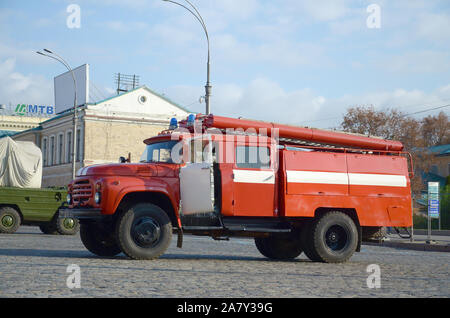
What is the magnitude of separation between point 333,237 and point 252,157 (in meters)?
2.36

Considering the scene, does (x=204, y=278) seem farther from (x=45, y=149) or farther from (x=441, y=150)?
(x=441, y=150)

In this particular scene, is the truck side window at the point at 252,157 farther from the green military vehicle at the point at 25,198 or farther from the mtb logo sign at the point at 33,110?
the mtb logo sign at the point at 33,110

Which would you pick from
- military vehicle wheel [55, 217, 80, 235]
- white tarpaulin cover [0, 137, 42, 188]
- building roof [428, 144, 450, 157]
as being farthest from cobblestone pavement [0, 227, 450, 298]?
building roof [428, 144, 450, 157]

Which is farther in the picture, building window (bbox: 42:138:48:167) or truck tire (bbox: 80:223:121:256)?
building window (bbox: 42:138:48:167)

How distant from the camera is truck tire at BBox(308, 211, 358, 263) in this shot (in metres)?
13.6

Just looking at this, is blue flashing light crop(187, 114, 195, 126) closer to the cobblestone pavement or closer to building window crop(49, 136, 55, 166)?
the cobblestone pavement

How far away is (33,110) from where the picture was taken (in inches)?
3460

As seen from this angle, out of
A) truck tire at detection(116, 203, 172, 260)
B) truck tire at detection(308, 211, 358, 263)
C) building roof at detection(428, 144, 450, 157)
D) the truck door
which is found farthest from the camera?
building roof at detection(428, 144, 450, 157)

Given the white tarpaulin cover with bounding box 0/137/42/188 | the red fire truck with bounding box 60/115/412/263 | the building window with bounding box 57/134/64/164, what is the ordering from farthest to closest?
the building window with bounding box 57/134/64/164
the white tarpaulin cover with bounding box 0/137/42/188
the red fire truck with bounding box 60/115/412/263

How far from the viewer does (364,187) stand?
14.3m

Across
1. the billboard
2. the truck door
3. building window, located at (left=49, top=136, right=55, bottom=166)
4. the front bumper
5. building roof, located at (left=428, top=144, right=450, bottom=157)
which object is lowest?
the front bumper

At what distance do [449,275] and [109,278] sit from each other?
5.86 meters

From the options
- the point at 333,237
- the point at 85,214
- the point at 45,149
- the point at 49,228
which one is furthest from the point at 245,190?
the point at 45,149
